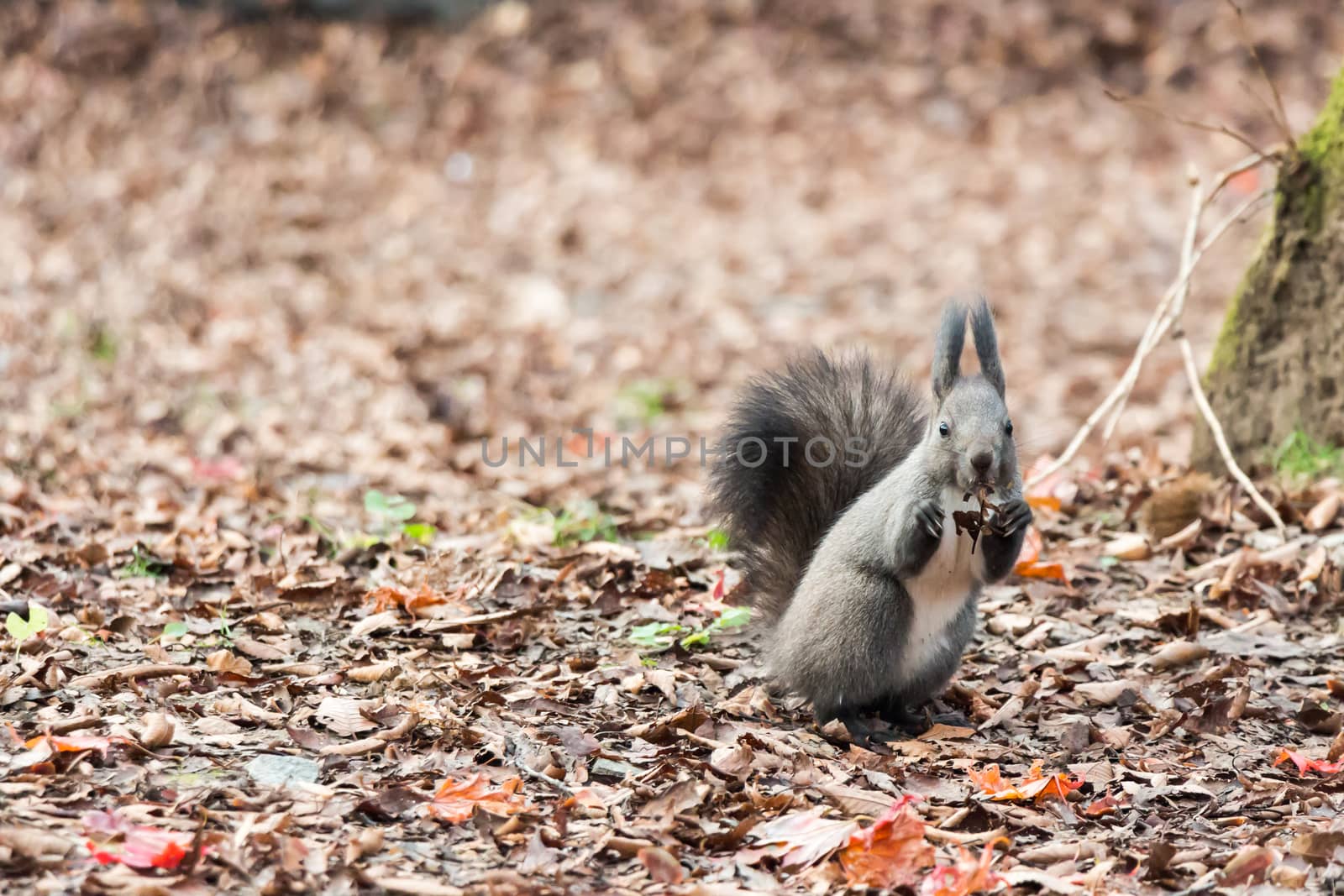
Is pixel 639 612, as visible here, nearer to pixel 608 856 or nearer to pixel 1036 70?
pixel 608 856

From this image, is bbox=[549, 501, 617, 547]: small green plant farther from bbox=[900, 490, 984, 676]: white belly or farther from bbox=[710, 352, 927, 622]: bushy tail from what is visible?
bbox=[900, 490, 984, 676]: white belly

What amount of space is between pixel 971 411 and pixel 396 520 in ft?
8.69

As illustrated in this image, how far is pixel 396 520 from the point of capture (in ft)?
17.0

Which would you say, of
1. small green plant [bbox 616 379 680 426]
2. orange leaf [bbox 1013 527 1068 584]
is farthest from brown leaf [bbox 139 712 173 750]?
small green plant [bbox 616 379 680 426]

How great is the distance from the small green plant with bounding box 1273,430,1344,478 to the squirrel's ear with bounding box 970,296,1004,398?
80.2 inches

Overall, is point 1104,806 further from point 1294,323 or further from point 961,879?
point 1294,323

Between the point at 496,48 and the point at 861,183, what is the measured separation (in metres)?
3.37

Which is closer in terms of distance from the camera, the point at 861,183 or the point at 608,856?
the point at 608,856

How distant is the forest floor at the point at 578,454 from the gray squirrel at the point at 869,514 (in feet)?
0.71

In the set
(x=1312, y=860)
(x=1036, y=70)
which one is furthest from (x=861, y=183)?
(x=1312, y=860)

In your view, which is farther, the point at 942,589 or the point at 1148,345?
the point at 1148,345

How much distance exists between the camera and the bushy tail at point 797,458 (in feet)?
12.3

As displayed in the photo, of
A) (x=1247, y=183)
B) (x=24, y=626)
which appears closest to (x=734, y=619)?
(x=24, y=626)

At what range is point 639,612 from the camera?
14.0 feet
